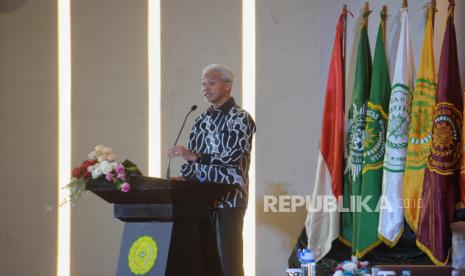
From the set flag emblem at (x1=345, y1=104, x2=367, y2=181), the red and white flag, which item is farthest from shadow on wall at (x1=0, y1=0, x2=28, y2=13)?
flag emblem at (x1=345, y1=104, x2=367, y2=181)

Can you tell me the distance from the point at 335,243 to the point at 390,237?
0.49m

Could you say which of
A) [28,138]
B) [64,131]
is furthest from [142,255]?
[28,138]

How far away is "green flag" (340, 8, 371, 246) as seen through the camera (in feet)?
14.6

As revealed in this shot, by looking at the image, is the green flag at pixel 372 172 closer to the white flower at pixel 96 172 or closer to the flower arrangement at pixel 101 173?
the flower arrangement at pixel 101 173

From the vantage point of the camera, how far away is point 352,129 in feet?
14.8

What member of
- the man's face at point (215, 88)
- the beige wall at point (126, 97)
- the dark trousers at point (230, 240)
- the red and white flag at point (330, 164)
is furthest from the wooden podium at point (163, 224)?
the beige wall at point (126, 97)

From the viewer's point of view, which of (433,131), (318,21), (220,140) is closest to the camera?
(220,140)

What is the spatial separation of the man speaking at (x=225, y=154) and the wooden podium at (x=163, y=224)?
0.25 m

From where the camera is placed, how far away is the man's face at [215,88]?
3801mm

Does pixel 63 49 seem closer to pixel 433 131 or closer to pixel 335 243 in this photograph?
pixel 335 243

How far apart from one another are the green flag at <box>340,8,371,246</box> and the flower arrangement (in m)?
1.76

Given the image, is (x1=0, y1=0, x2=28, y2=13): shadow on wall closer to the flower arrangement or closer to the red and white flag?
the red and white flag

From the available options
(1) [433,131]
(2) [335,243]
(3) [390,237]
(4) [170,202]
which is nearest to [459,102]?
(1) [433,131]

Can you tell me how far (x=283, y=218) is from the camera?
5.17m
